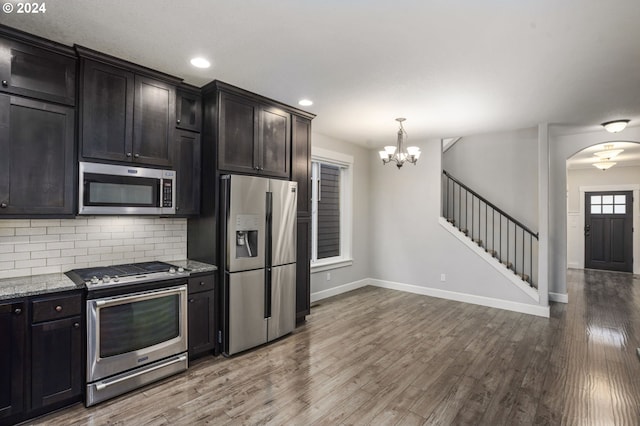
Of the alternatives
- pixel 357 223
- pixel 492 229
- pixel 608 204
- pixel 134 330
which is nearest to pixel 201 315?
pixel 134 330

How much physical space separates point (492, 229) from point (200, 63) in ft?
17.4

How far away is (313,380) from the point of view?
2943 millimetres

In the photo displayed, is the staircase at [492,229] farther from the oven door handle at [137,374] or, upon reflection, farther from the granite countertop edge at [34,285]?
the granite countertop edge at [34,285]

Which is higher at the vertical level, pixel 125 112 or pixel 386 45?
pixel 386 45

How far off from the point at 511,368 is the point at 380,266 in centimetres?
351

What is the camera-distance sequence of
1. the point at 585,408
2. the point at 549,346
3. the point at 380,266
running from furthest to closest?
the point at 380,266 → the point at 549,346 → the point at 585,408

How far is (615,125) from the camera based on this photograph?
14.9ft

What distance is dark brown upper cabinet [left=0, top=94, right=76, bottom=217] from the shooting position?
7.88 ft

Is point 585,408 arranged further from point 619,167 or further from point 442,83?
point 619,167

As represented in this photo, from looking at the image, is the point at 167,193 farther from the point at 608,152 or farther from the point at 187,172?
the point at 608,152

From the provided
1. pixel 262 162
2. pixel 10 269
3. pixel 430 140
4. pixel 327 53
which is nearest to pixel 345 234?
pixel 430 140

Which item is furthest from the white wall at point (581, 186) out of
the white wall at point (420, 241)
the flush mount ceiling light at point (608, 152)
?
the white wall at point (420, 241)

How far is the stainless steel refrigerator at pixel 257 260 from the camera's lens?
339 centimetres

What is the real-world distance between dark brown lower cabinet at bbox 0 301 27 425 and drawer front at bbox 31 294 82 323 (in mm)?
69
